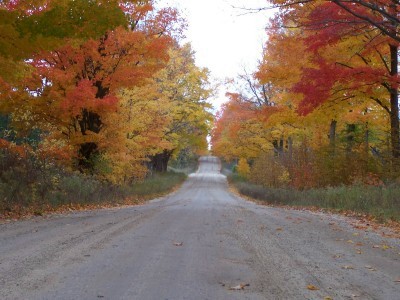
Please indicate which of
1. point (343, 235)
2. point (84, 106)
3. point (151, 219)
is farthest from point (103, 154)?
point (343, 235)

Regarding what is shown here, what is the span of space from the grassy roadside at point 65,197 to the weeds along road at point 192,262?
9.81ft

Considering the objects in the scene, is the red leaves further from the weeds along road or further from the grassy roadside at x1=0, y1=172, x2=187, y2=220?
the weeds along road

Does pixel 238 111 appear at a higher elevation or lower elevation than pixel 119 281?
higher

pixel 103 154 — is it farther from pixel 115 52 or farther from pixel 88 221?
pixel 88 221

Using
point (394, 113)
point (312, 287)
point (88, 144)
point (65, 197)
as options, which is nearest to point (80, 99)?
point (65, 197)

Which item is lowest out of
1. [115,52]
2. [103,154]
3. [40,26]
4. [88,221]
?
[88,221]

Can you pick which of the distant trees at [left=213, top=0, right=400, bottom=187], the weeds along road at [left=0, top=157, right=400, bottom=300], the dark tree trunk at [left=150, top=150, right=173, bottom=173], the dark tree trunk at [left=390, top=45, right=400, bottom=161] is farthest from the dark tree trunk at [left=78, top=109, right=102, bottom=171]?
the dark tree trunk at [left=150, top=150, right=173, bottom=173]

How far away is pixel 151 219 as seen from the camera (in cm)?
1152

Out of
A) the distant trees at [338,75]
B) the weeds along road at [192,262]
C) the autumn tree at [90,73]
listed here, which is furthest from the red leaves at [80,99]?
the distant trees at [338,75]

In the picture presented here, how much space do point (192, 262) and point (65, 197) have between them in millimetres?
11121

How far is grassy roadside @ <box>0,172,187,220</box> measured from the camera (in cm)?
1309

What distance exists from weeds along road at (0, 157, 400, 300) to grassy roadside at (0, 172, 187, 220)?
299 cm

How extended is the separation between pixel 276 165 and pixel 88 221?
2102cm

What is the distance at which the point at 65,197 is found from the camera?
16453 millimetres
